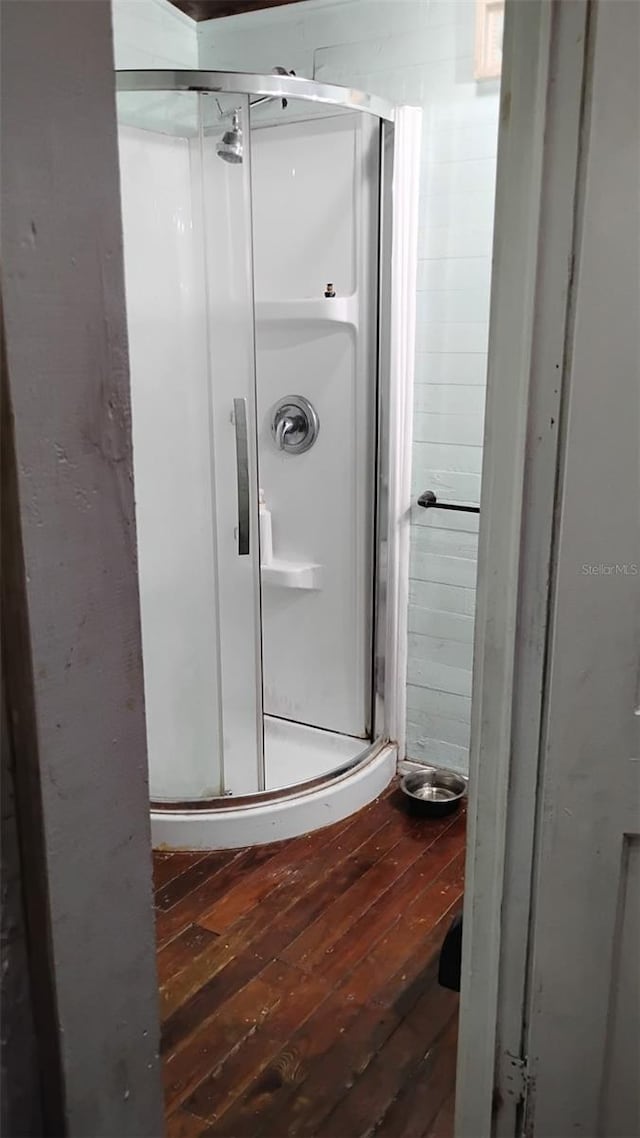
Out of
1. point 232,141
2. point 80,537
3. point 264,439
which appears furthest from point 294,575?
point 80,537

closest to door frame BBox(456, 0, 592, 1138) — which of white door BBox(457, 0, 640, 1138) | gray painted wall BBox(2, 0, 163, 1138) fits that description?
white door BBox(457, 0, 640, 1138)

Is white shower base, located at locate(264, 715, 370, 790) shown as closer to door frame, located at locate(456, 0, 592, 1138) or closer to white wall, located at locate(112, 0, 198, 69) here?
door frame, located at locate(456, 0, 592, 1138)

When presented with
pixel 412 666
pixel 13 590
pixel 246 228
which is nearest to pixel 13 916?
pixel 13 590

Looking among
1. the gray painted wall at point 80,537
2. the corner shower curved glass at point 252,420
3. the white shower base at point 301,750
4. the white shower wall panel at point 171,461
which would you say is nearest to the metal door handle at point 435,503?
the corner shower curved glass at point 252,420

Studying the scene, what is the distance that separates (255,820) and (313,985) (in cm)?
63

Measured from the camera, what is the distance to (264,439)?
3.03 m

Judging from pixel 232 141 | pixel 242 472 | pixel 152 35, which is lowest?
pixel 242 472

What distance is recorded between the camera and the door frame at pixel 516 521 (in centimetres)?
110

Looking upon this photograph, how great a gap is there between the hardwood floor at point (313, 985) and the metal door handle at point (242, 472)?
91 centimetres

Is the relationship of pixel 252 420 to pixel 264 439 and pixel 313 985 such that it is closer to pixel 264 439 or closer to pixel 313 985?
pixel 264 439

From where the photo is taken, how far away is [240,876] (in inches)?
93.8

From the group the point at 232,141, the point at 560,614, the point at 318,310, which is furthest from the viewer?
the point at 318,310

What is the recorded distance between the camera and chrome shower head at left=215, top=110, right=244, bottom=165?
2293 mm

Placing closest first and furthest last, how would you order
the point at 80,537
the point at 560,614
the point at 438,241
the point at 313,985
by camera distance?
the point at 80,537 < the point at 560,614 < the point at 313,985 < the point at 438,241
